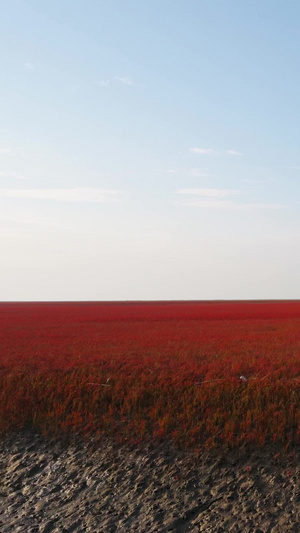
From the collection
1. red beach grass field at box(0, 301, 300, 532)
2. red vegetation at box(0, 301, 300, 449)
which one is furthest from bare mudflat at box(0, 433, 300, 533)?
red vegetation at box(0, 301, 300, 449)

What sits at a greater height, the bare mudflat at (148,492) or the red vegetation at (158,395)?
the red vegetation at (158,395)

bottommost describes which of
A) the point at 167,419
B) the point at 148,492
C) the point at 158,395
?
the point at 148,492

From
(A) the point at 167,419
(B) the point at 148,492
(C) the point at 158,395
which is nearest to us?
(B) the point at 148,492

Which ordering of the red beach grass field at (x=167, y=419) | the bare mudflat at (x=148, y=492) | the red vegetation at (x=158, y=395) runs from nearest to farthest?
the bare mudflat at (x=148, y=492)
the red beach grass field at (x=167, y=419)
the red vegetation at (x=158, y=395)

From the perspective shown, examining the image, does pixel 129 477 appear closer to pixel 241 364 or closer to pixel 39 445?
pixel 39 445

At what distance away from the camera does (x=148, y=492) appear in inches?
374

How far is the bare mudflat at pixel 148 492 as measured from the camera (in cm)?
866

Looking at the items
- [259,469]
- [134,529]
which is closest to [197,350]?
[259,469]

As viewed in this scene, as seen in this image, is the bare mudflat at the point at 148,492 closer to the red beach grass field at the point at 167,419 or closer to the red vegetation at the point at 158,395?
the red beach grass field at the point at 167,419

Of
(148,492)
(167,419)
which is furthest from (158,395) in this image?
(148,492)

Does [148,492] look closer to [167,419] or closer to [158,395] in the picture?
[167,419]

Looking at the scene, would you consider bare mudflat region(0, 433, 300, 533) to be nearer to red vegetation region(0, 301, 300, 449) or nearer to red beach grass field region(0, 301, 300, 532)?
red beach grass field region(0, 301, 300, 532)

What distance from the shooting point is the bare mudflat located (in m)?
8.66

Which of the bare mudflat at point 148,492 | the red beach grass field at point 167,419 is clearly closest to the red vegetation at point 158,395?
the red beach grass field at point 167,419
